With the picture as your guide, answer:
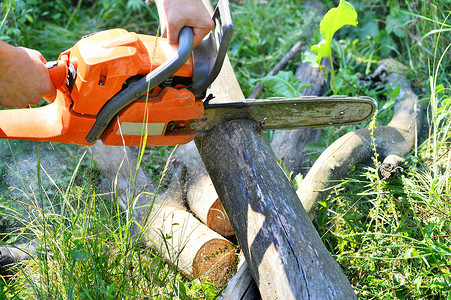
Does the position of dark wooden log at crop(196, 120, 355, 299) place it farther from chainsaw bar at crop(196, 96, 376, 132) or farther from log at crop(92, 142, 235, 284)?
log at crop(92, 142, 235, 284)

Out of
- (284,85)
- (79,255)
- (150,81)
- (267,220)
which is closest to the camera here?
(79,255)

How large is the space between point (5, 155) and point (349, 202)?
2.60m

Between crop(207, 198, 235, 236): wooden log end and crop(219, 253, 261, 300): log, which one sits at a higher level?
crop(219, 253, 261, 300): log

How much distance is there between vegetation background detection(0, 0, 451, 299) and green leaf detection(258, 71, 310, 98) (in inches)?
18.4

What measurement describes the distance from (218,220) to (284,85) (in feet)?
4.55

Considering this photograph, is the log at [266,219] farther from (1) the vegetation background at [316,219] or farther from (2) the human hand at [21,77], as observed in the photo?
(2) the human hand at [21,77]

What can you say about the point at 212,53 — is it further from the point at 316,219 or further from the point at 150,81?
the point at 316,219

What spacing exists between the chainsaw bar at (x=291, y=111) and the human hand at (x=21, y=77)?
34.2 inches

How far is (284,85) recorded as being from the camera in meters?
3.58

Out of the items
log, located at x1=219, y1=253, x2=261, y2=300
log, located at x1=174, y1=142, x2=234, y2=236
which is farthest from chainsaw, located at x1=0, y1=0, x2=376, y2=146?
log, located at x1=219, y1=253, x2=261, y2=300

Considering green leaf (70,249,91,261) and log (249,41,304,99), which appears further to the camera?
log (249,41,304,99)

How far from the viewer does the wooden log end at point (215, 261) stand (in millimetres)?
2533

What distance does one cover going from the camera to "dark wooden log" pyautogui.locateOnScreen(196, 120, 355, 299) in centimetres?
201

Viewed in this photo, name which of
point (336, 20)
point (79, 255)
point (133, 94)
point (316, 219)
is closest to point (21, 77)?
point (133, 94)
